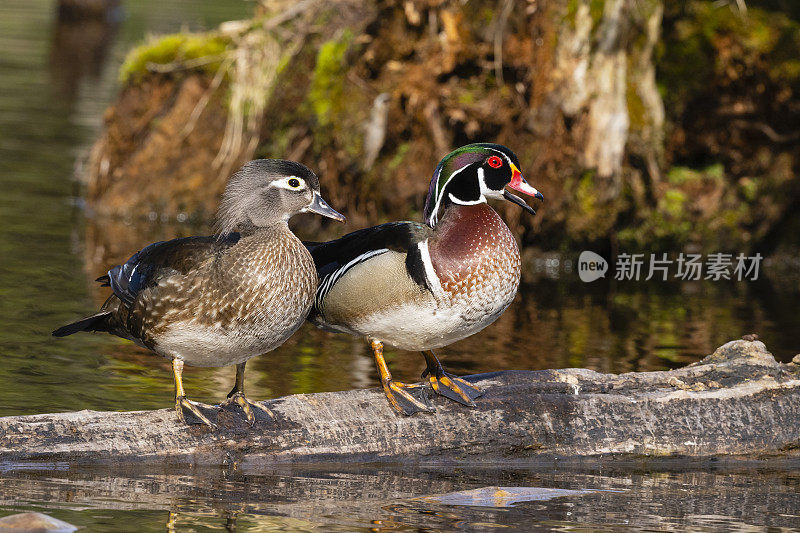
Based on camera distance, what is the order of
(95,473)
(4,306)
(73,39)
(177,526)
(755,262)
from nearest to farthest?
(177,526), (95,473), (4,306), (755,262), (73,39)

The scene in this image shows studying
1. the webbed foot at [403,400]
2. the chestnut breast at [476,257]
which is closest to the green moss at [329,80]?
the chestnut breast at [476,257]

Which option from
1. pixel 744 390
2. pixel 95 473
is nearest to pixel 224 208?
pixel 95 473

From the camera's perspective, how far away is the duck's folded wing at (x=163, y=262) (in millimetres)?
6254

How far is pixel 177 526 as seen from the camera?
5.37 m

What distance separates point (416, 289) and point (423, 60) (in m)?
7.76

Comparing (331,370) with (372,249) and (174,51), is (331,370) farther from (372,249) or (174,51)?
(174,51)

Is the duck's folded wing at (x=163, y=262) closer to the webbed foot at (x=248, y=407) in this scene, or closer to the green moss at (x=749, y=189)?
the webbed foot at (x=248, y=407)

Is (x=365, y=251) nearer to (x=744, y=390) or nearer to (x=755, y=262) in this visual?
(x=744, y=390)

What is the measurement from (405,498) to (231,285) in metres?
1.33

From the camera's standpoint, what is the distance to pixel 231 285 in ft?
19.9

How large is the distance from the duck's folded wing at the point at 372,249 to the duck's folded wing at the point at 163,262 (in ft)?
2.12

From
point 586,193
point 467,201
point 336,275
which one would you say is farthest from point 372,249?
point 586,193

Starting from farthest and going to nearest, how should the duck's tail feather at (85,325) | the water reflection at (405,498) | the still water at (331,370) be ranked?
the duck's tail feather at (85,325)
the still water at (331,370)
the water reflection at (405,498)

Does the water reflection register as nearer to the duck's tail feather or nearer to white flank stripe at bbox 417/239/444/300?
the duck's tail feather
